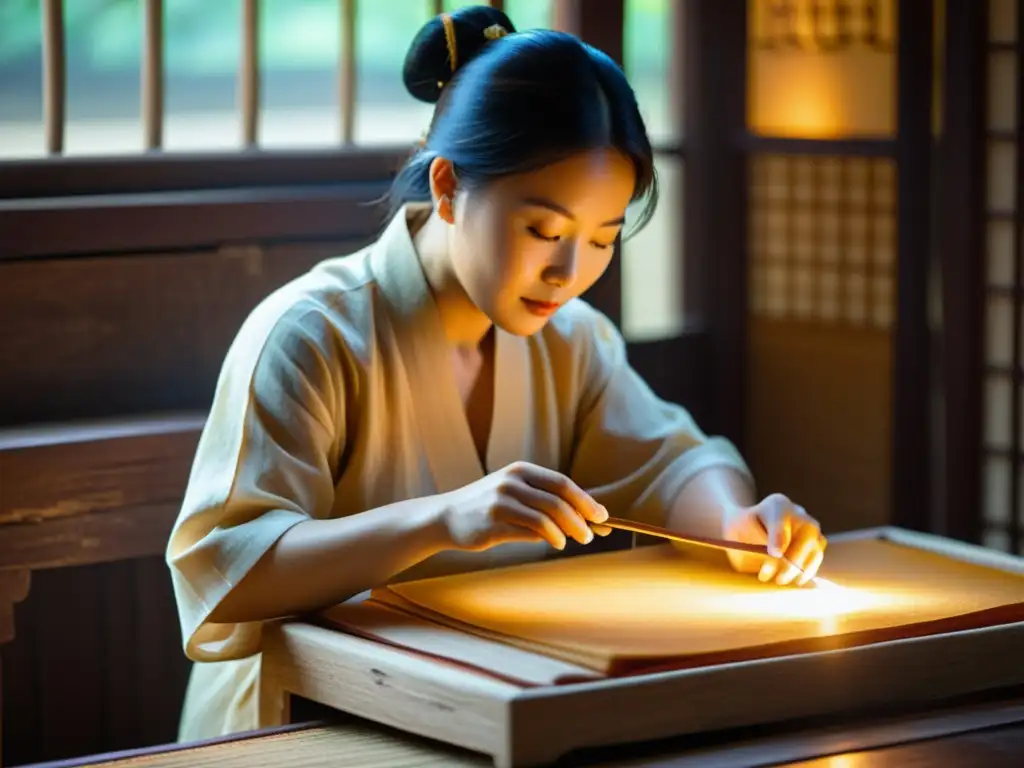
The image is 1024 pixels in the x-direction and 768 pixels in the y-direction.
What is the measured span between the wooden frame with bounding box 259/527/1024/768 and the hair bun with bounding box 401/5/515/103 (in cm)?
79

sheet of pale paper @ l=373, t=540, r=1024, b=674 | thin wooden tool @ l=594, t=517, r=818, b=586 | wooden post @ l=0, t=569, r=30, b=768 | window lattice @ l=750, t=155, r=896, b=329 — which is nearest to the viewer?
sheet of pale paper @ l=373, t=540, r=1024, b=674

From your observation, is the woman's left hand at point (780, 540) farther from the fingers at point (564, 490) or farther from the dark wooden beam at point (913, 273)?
the dark wooden beam at point (913, 273)

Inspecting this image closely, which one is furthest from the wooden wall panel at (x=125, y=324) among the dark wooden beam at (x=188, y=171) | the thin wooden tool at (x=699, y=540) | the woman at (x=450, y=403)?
the thin wooden tool at (x=699, y=540)

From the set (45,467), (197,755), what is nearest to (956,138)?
(45,467)

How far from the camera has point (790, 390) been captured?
4.16m

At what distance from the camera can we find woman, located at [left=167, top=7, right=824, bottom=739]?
203 centimetres

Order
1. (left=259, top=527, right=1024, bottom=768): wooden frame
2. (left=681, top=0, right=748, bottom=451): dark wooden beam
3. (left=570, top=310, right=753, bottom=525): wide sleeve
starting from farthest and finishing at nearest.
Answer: (left=681, top=0, right=748, bottom=451): dark wooden beam
(left=570, top=310, right=753, bottom=525): wide sleeve
(left=259, top=527, right=1024, bottom=768): wooden frame

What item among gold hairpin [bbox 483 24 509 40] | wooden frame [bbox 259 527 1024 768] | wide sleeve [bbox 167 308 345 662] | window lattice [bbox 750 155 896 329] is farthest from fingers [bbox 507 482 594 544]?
window lattice [bbox 750 155 896 329]

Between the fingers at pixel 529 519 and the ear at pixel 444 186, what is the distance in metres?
0.50

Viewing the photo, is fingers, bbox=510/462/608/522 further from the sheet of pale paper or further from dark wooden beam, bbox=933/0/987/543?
dark wooden beam, bbox=933/0/987/543

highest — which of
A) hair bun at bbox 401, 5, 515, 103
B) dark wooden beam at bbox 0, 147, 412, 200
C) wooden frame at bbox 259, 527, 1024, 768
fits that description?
hair bun at bbox 401, 5, 515, 103

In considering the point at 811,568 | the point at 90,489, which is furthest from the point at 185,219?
the point at 811,568

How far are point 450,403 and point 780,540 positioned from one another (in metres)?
0.50

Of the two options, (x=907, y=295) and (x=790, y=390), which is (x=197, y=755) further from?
(x=790, y=390)
